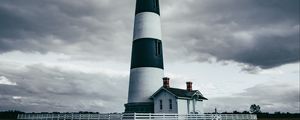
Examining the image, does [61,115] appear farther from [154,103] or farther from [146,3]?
[146,3]

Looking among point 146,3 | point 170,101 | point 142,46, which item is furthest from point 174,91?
point 146,3

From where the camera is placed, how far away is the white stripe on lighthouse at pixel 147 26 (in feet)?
95.0

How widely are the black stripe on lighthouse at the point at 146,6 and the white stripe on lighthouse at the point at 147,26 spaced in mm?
464

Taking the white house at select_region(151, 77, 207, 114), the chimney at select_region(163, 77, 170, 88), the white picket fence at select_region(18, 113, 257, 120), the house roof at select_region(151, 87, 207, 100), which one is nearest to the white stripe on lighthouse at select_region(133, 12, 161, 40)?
the chimney at select_region(163, 77, 170, 88)

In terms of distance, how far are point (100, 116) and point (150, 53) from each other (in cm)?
839

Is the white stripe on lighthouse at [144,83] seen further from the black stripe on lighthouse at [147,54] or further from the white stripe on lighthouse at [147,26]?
the white stripe on lighthouse at [147,26]

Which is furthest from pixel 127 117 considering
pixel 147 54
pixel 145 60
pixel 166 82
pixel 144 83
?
pixel 147 54

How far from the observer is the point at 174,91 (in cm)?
2814

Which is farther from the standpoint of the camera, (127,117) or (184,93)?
(184,93)

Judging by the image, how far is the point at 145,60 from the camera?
28109mm

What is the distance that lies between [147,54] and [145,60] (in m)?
0.68

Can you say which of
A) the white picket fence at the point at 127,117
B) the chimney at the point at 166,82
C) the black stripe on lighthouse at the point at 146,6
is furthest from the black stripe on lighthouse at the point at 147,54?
the white picket fence at the point at 127,117

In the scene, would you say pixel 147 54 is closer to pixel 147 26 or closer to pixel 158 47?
pixel 158 47

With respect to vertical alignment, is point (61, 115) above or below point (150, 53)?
below
